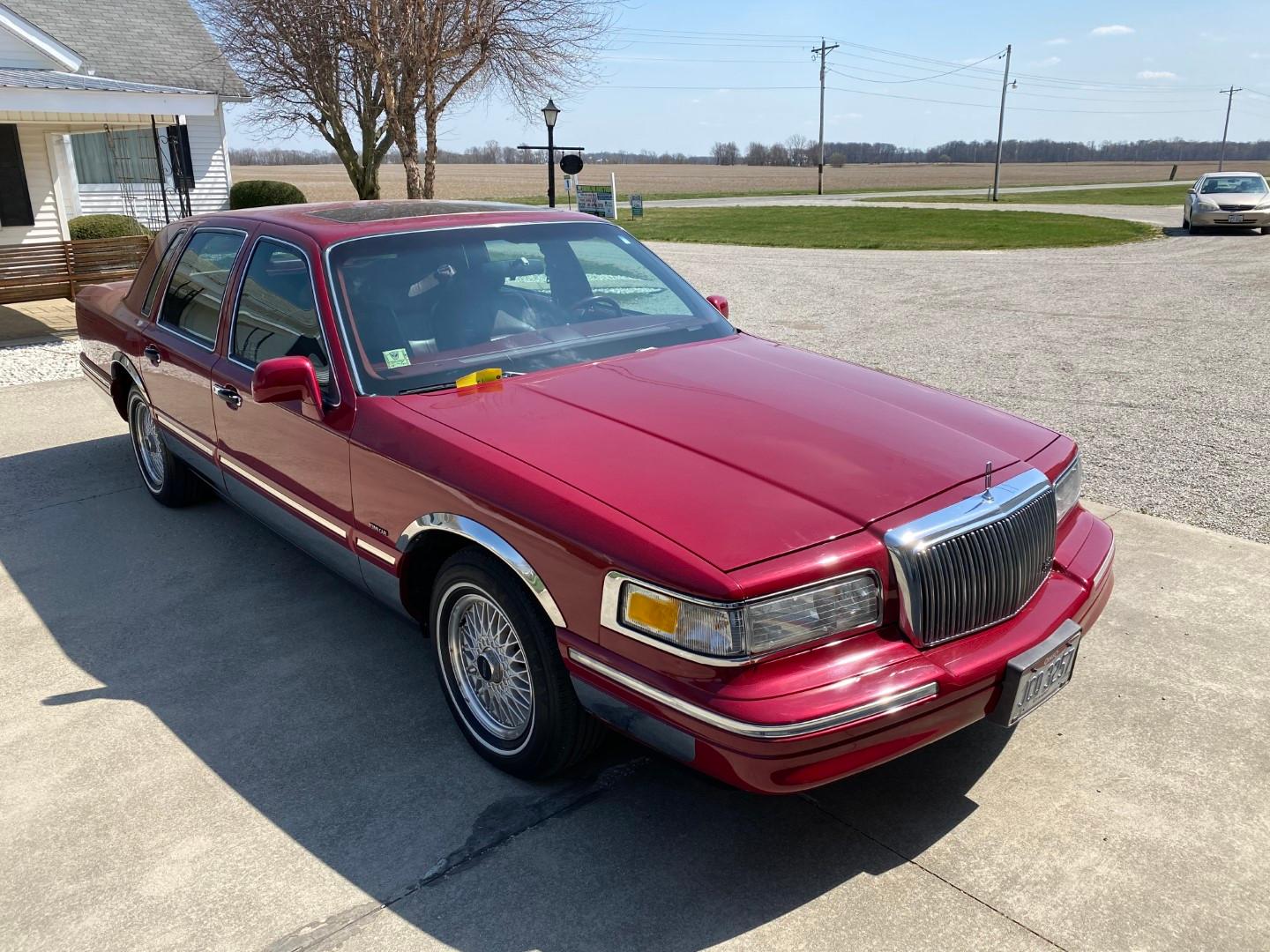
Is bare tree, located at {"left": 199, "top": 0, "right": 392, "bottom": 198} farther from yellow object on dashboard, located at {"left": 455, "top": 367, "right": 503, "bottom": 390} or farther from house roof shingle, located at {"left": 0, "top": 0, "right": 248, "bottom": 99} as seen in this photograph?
yellow object on dashboard, located at {"left": 455, "top": 367, "right": 503, "bottom": 390}

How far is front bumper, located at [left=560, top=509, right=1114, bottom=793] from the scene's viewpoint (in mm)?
2355

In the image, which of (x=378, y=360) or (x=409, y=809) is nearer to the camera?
(x=409, y=809)

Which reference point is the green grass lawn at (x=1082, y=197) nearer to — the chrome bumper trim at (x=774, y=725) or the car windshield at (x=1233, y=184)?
the car windshield at (x=1233, y=184)

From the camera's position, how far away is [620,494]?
267 centimetres

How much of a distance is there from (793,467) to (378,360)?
5.19 feet

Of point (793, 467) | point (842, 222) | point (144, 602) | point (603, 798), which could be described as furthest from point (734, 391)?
point (842, 222)

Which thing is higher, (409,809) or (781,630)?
(781,630)

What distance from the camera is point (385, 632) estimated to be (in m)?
4.18

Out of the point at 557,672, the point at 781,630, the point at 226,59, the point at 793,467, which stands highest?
the point at 226,59

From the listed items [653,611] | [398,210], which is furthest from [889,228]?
[653,611]

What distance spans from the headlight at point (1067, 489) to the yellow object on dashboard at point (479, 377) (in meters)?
1.91

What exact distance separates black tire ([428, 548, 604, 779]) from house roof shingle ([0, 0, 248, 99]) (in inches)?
863

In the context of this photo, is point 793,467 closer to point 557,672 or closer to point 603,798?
point 557,672

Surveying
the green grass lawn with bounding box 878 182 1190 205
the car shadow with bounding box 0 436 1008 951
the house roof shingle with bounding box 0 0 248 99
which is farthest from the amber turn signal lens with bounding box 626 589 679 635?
the green grass lawn with bounding box 878 182 1190 205
